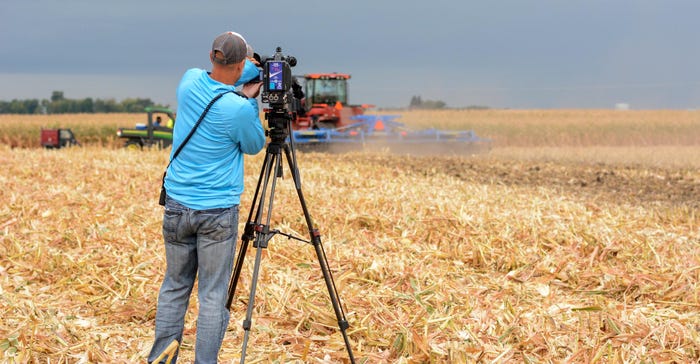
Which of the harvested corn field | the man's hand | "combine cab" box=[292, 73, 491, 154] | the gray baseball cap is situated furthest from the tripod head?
"combine cab" box=[292, 73, 491, 154]

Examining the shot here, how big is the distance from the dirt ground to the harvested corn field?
1746mm

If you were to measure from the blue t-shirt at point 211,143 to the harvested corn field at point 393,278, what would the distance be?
1.47 meters

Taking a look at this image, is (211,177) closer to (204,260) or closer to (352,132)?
(204,260)

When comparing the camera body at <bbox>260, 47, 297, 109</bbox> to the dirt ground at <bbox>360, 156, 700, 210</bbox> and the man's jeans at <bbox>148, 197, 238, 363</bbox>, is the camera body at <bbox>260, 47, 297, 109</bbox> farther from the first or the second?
the dirt ground at <bbox>360, 156, 700, 210</bbox>

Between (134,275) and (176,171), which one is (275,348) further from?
(134,275)

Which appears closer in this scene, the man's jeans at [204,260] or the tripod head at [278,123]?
the man's jeans at [204,260]

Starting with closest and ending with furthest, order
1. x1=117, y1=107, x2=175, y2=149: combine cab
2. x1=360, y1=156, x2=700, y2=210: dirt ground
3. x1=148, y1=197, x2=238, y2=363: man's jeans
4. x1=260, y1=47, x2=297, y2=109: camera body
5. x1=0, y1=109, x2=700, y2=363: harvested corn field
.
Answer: x1=148, y1=197, x2=238, y2=363: man's jeans, x1=260, y1=47, x2=297, y2=109: camera body, x1=0, y1=109, x2=700, y2=363: harvested corn field, x1=360, y1=156, x2=700, y2=210: dirt ground, x1=117, y1=107, x2=175, y2=149: combine cab

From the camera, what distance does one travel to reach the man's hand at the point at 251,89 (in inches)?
187

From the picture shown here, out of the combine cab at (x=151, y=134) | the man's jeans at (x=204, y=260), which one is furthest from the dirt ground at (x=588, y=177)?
the man's jeans at (x=204, y=260)

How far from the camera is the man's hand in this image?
476 centimetres

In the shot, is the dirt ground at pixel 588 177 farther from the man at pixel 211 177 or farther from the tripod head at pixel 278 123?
the man at pixel 211 177

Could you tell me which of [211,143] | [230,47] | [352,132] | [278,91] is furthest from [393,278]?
[352,132]

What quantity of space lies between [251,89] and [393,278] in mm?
3155

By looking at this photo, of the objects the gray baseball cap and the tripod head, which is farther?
the tripod head
